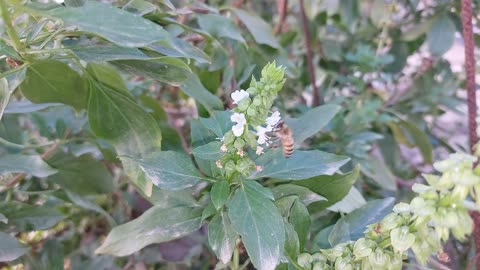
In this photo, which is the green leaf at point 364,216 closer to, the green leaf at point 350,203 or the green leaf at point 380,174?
the green leaf at point 350,203

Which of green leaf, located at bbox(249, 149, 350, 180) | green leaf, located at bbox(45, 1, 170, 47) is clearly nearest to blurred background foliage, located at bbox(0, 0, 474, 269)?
green leaf, located at bbox(45, 1, 170, 47)

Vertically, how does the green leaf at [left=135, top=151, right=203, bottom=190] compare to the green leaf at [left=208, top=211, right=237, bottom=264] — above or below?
above

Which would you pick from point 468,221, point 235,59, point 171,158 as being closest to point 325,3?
point 235,59

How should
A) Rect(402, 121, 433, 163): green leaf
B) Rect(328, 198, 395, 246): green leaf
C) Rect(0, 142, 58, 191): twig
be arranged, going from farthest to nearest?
Rect(402, 121, 433, 163): green leaf, Rect(0, 142, 58, 191): twig, Rect(328, 198, 395, 246): green leaf

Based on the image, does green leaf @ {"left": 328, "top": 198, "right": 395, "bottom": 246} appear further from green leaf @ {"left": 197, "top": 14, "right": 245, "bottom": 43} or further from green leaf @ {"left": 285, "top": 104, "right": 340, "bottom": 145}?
green leaf @ {"left": 197, "top": 14, "right": 245, "bottom": 43}

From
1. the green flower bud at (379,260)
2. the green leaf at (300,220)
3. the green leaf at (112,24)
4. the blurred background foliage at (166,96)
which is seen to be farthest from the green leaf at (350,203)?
the green leaf at (112,24)

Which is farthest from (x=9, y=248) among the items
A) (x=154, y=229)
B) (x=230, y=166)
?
(x=230, y=166)
